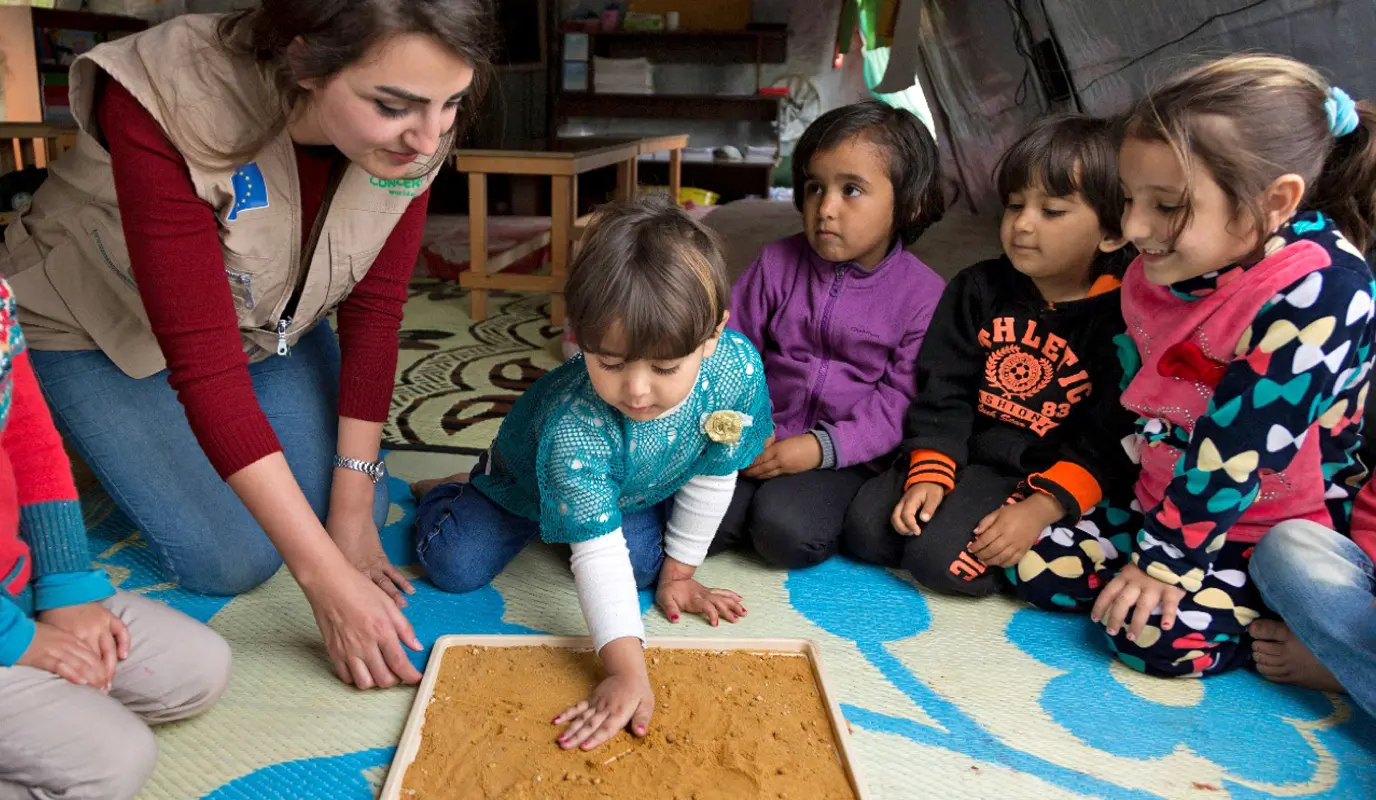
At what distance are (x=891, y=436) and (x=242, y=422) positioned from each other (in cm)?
84

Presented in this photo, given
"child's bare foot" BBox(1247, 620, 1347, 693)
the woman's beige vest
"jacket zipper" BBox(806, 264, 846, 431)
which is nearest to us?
the woman's beige vest

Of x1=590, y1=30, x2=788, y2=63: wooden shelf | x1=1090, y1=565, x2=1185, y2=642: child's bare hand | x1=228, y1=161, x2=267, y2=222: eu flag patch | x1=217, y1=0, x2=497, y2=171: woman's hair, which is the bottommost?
x1=1090, y1=565, x2=1185, y2=642: child's bare hand

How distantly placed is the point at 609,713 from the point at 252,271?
2.08 feet

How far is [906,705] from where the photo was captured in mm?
1027

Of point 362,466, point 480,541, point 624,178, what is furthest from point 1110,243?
point 624,178

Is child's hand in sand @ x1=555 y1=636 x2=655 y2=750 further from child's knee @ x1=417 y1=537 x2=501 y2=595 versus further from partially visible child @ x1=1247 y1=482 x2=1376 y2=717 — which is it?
partially visible child @ x1=1247 y1=482 x2=1376 y2=717

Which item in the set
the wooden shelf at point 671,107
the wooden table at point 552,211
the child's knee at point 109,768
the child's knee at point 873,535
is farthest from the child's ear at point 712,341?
the wooden shelf at point 671,107

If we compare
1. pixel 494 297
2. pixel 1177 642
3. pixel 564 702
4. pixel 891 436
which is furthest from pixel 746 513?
pixel 494 297

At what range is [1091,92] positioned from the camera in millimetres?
1798

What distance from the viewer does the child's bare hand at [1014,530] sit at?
1219 mm

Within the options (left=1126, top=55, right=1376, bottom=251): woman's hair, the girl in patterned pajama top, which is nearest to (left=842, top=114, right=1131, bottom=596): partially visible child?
the girl in patterned pajama top

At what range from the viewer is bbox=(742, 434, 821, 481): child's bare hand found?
1354mm

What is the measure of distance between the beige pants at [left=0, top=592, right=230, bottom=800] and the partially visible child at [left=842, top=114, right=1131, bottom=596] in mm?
823

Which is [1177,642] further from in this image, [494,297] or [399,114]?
[494,297]
